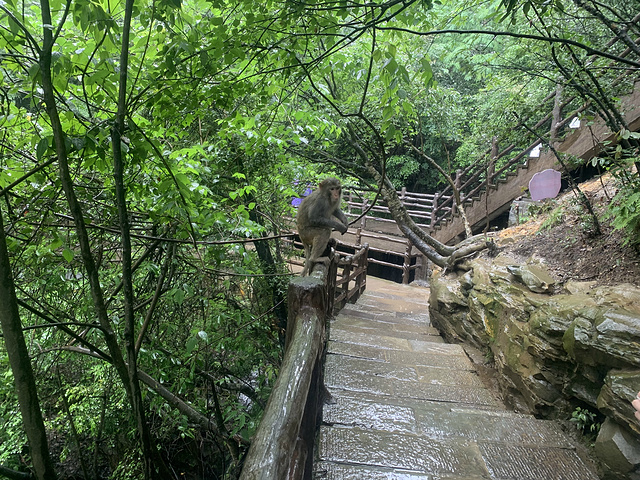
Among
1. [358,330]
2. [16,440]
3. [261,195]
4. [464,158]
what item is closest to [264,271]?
[261,195]

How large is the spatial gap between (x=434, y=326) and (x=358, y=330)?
1830 millimetres

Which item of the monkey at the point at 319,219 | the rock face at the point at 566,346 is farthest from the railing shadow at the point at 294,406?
the monkey at the point at 319,219

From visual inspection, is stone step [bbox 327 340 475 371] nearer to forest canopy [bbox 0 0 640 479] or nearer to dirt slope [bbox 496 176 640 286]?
forest canopy [bbox 0 0 640 479]

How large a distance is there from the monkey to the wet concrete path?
3.37 feet

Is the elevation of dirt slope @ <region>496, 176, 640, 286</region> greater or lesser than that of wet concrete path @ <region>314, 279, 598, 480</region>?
greater

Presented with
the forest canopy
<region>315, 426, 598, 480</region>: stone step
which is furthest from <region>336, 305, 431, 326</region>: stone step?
<region>315, 426, 598, 480</region>: stone step

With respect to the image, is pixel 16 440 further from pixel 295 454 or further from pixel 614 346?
pixel 614 346

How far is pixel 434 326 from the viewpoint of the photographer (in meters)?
5.84

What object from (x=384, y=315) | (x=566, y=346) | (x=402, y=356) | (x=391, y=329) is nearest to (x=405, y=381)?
(x=402, y=356)

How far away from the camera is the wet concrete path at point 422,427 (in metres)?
2.05

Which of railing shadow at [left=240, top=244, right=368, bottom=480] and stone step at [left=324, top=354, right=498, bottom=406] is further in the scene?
stone step at [left=324, top=354, right=498, bottom=406]

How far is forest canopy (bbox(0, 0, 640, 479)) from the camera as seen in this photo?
1417 millimetres

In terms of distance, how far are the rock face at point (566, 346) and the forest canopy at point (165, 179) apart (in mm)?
860

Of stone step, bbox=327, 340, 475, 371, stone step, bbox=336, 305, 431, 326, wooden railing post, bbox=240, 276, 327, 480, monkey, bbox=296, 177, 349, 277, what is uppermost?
monkey, bbox=296, 177, 349, 277
